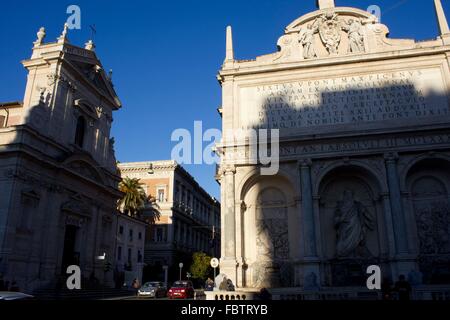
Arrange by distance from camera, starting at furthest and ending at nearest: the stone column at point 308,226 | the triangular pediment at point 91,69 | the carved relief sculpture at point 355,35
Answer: the triangular pediment at point 91,69 → the carved relief sculpture at point 355,35 → the stone column at point 308,226

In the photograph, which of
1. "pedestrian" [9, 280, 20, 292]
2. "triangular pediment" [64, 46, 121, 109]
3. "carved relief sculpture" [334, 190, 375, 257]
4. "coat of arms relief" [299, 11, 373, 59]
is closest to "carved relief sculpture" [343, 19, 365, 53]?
"coat of arms relief" [299, 11, 373, 59]

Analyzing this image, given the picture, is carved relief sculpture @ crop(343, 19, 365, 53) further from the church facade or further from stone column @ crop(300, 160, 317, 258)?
stone column @ crop(300, 160, 317, 258)

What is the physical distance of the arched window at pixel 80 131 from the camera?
31.2m

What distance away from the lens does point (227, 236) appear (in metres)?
19.4

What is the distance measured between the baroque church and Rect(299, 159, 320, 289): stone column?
1654 cm

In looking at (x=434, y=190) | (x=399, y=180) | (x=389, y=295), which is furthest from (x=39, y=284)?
(x=434, y=190)

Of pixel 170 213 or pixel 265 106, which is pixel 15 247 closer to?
pixel 265 106

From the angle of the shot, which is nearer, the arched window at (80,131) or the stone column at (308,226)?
the stone column at (308,226)

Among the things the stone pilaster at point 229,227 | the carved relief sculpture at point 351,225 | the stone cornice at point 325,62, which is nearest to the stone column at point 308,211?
the carved relief sculpture at point 351,225

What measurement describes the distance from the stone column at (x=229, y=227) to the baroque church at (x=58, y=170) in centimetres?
1252

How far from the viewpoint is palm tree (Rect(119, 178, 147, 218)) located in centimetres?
4712

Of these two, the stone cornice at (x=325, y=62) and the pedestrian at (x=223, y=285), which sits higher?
the stone cornice at (x=325, y=62)

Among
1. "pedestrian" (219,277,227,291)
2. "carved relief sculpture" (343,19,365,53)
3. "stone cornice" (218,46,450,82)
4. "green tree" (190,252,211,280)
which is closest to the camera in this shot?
"pedestrian" (219,277,227,291)

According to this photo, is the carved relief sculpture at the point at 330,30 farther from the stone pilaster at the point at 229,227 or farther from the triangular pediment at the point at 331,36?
the stone pilaster at the point at 229,227
